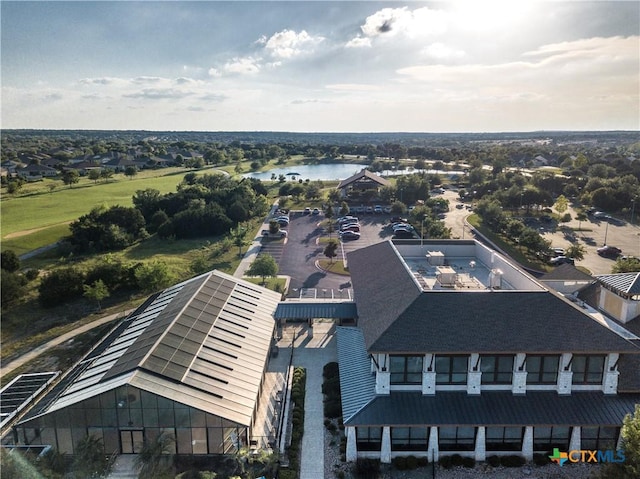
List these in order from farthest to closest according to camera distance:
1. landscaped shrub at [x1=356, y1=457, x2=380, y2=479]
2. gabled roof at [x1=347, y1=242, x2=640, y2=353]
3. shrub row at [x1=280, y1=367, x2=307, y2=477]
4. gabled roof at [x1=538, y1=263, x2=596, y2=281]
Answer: gabled roof at [x1=538, y1=263, x2=596, y2=281]
shrub row at [x1=280, y1=367, x2=307, y2=477]
gabled roof at [x1=347, y1=242, x2=640, y2=353]
landscaped shrub at [x1=356, y1=457, x2=380, y2=479]

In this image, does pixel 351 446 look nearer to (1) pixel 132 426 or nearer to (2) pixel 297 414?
(2) pixel 297 414

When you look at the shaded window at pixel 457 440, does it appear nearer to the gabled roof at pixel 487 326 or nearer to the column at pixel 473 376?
the column at pixel 473 376

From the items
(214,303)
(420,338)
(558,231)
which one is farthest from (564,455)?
(558,231)

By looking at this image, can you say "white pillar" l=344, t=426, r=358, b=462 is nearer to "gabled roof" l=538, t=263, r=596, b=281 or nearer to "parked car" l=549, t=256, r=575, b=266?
"gabled roof" l=538, t=263, r=596, b=281

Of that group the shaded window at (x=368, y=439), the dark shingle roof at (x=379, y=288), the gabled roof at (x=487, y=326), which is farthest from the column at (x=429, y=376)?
the shaded window at (x=368, y=439)

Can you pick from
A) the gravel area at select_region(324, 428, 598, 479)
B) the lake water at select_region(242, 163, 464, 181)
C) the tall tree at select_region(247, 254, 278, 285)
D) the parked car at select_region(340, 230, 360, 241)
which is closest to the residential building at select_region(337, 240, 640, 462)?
the gravel area at select_region(324, 428, 598, 479)

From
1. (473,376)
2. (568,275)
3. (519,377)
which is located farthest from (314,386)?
(568,275)
